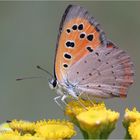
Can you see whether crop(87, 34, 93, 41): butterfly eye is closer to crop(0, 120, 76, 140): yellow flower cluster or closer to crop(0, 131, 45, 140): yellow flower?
crop(0, 120, 76, 140): yellow flower cluster

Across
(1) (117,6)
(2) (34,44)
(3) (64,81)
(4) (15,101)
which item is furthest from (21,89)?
(3) (64,81)

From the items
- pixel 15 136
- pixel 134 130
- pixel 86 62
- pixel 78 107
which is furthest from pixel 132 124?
pixel 86 62

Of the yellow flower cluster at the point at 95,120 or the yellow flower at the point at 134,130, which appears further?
the yellow flower cluster at the point at 95,120

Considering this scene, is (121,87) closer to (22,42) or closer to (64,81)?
(64,81)

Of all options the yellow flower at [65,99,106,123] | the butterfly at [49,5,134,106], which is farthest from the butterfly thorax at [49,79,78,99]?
the yellow flower at [65,99,106,123]

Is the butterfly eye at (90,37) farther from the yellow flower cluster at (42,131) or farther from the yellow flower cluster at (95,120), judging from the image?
the yellow flower cluster at (42,131)

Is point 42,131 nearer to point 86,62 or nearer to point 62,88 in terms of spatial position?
point 62,88

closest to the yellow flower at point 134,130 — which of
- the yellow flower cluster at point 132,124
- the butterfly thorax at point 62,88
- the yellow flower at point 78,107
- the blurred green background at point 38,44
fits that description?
the yellow flower cluster at point 132,124
